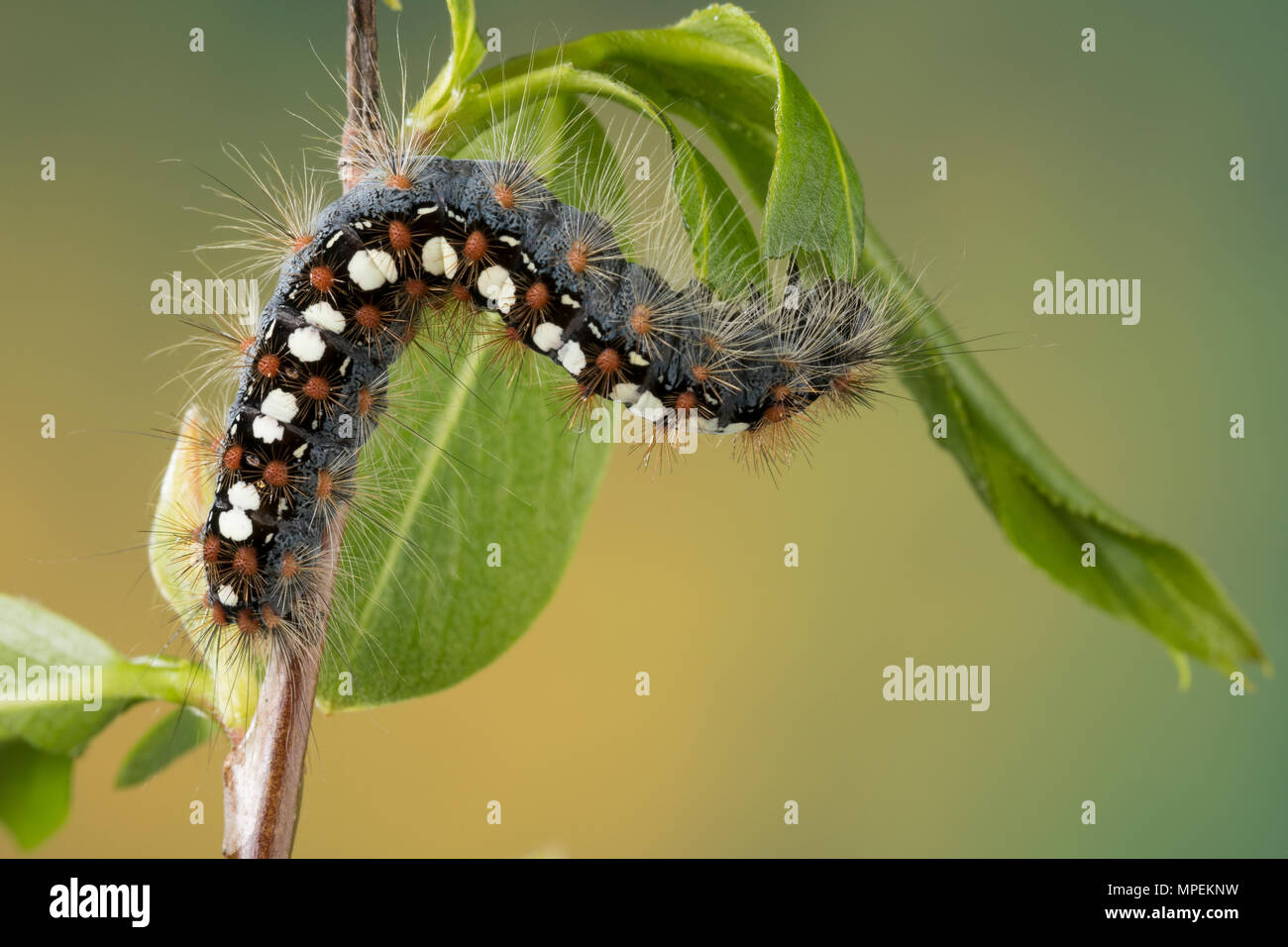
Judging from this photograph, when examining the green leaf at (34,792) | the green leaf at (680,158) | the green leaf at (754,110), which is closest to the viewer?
the green leaf at (754,110)

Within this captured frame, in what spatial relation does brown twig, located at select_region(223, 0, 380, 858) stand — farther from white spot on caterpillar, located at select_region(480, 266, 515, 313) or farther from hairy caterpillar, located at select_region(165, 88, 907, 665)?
white spot on caterpillar, located at select_region(480, 266, 515, 313)

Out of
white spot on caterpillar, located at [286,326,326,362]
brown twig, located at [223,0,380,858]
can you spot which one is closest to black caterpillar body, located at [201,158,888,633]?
white spot on caterpillar, located at [286,326,326,362]

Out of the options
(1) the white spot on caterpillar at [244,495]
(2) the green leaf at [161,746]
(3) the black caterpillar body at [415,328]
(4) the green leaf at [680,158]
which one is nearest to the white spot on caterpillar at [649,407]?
(3) the black caterpillar body at [415,328]

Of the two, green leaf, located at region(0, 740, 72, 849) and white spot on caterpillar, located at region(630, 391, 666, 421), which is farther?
green leaf, located at region(0, 740, 72, 849)

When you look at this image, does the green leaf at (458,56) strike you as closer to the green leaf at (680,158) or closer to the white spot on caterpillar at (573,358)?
the green leaf at (680,158)

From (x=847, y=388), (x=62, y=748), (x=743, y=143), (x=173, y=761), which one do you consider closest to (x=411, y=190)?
(x=743, y=143)

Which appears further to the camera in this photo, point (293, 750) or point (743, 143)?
point (743, 143)

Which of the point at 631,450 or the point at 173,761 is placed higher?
the point at 631,450

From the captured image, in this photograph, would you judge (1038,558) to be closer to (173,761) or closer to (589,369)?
(589,369)
